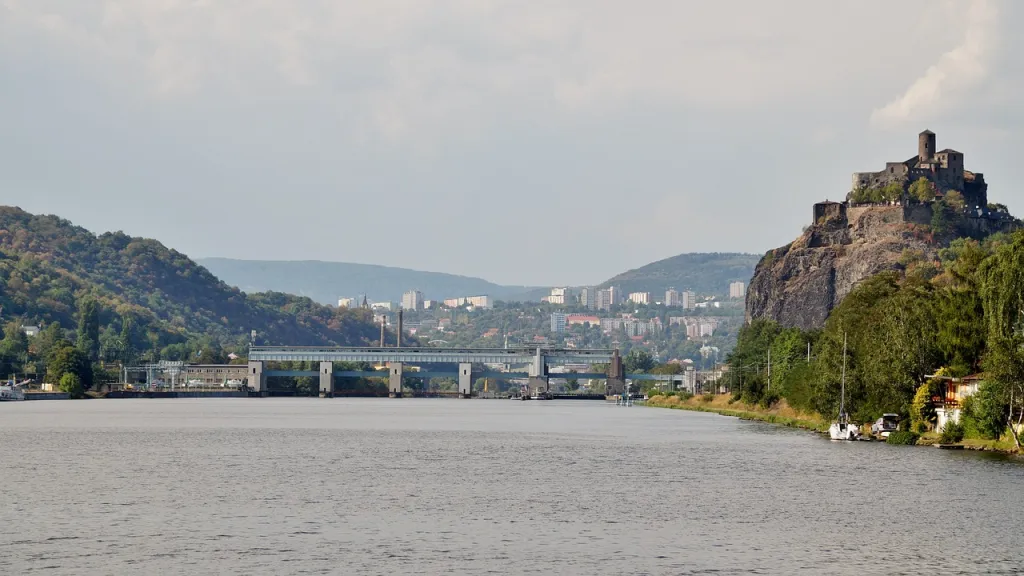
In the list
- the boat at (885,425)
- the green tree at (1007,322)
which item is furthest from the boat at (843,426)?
the green tree at (1007,322)

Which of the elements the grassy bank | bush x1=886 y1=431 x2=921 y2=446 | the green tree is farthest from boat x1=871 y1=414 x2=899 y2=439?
the green tree

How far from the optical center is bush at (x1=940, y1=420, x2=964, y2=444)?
296 feet

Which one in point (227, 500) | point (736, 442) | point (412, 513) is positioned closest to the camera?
point (412, 513)

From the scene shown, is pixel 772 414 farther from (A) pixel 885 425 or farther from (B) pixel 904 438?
(B) pixel 904 438

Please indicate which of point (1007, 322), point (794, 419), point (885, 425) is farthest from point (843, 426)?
point (794, 419)

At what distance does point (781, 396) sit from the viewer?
157 m

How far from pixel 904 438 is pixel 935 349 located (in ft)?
23.0

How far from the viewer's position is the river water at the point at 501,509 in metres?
44.6

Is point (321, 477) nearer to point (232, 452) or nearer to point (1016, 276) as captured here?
point (232, 452)

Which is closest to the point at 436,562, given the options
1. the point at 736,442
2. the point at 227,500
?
the point at 227,500

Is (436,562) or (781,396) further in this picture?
(781,396)

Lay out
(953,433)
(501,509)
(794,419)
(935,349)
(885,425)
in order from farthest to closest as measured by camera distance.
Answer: (794,419) → (885,425) → (935,349) → (953,433) → (501,509)

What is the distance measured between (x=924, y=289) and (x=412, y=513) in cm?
7083

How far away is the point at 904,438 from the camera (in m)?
95.4
